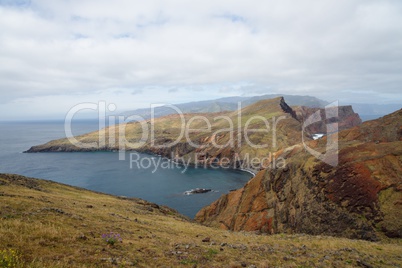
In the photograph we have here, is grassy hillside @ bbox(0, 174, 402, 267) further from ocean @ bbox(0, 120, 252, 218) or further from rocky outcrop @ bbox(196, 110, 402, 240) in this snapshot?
ocean @ bbox(0, 120, 252, 218)

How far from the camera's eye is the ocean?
89.4m

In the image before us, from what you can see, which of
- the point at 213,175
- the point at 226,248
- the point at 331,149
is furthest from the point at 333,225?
the point at 213,175

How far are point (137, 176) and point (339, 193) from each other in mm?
100307

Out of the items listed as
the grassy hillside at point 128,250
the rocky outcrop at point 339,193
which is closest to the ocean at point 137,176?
the rocky outcrop at point 339,193

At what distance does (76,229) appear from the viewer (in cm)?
1552

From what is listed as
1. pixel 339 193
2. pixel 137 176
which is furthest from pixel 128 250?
pixel 137 176

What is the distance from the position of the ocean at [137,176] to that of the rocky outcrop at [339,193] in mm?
32540

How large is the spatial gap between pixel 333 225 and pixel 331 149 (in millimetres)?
13486

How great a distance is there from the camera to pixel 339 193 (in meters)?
31.6

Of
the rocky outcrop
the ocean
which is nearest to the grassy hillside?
the rocky outcrop

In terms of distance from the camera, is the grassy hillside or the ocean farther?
the ocean

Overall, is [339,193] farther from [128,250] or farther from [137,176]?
[137,176]

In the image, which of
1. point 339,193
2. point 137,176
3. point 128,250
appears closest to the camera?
point 128,250

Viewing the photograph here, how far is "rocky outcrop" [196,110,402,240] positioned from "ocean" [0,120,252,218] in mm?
32540
